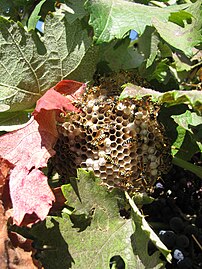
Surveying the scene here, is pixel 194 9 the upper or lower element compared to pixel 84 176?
upper

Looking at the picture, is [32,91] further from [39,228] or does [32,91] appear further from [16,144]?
[39,228]

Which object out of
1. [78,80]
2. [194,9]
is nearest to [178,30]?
[194,9]

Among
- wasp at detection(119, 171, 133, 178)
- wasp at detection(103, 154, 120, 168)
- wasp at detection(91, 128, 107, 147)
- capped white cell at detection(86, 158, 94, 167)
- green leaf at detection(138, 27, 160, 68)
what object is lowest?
wasp at detection(119, 171, 133, 178)

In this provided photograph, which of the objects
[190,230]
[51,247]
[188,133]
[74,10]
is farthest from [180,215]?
[74,10]

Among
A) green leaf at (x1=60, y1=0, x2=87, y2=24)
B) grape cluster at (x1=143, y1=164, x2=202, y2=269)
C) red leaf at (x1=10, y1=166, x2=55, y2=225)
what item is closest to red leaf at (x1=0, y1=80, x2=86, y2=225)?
red leaf at (x1=10, y1=166, x2=55, y2=225)

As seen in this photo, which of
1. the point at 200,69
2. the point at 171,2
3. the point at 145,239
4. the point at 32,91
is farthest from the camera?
the point at 171,2

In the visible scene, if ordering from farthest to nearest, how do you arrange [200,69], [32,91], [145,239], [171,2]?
[171,2]
[200,69]
[32,91]
[145,239]

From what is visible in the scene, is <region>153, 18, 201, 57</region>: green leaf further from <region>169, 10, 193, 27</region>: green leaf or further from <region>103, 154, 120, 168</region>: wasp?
<region>103, 154, 120, 168</region>: wasp
